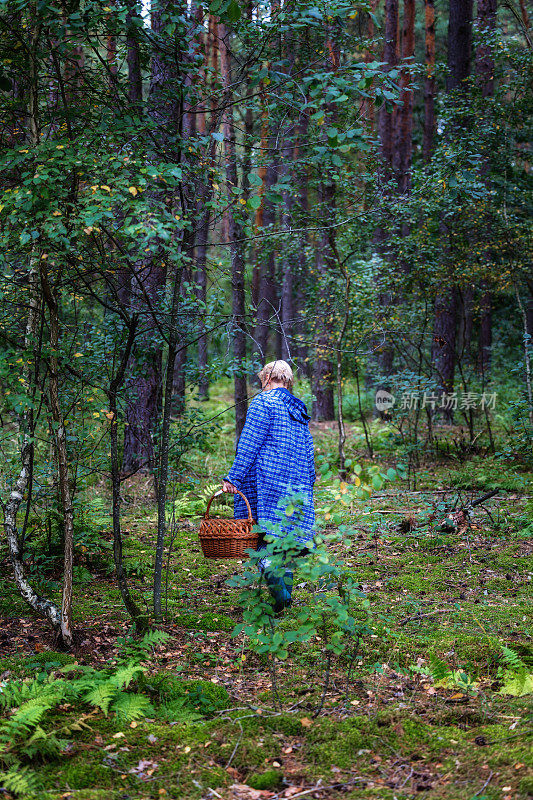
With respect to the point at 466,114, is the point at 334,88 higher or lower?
lower

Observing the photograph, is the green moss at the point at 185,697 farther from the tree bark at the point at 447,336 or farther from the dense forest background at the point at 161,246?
the tree bark at the point at 447,336

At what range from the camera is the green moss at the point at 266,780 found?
8.86 ft

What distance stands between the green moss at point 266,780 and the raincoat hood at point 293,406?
8.49 feet

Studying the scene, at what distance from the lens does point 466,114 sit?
10398 mm

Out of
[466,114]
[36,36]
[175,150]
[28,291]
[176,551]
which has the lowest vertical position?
[176,551]

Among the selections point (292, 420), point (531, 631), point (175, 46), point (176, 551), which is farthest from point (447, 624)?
point (175, 46)

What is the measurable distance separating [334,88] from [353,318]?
23.5 feet

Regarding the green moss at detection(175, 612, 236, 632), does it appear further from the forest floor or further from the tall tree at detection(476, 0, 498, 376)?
the tall tree at detection(476, 0, 498, 376)

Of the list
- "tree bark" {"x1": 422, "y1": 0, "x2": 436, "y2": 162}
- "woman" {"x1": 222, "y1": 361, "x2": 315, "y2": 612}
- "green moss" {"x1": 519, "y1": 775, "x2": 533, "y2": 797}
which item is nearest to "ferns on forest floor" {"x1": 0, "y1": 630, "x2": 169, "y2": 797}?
"woman" {"x1": 222, "y1": 361, "x2": 315, "y2": 612}

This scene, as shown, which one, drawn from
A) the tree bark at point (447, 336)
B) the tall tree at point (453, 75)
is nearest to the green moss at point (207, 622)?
the tall tree at point (453, 75)

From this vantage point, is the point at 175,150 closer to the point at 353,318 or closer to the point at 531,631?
the point at 531,631

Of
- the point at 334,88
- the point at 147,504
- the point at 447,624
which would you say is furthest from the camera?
the point at 147,504

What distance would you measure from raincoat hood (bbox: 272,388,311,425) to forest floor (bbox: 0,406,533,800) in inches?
59.3

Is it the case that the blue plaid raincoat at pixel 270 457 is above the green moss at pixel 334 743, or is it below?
above
